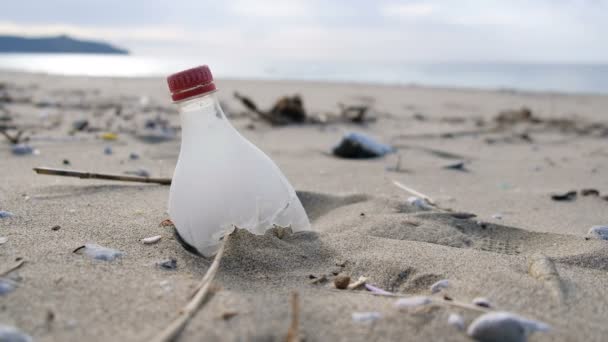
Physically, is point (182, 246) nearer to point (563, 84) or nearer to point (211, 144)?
point (211, 144)

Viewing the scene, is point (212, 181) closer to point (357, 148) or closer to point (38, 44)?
point (357, 148)

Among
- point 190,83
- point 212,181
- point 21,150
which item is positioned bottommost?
point 21,150

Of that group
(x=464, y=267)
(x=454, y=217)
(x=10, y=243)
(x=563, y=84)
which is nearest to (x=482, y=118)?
(x=454, y=217)

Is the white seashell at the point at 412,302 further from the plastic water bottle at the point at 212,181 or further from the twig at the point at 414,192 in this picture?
the twig at the point at 414,192

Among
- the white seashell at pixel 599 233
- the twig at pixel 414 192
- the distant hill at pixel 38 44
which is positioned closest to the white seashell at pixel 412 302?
the white seashell at pixel 599 233

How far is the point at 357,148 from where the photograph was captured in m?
3.61

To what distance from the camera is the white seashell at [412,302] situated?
3.81 feet

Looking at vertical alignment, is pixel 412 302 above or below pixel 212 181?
below

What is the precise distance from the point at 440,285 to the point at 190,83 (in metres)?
0.87

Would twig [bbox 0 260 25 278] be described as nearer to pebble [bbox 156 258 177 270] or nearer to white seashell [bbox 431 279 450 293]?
pebble [bbox 156 258 177 270]

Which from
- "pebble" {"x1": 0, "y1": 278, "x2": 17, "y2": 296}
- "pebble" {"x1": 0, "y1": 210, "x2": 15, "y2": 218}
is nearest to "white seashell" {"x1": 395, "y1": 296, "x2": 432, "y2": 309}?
"pebble" {"x1": 0, "y1": 278, "x2": 17, "y2": 296}

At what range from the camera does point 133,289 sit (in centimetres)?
121

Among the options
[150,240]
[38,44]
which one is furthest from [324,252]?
[38,44]

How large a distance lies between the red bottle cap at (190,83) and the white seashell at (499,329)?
36.2 inches
